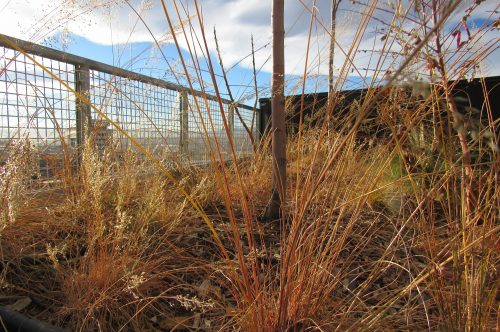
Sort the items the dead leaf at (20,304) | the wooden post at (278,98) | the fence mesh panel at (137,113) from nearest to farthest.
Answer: the dead leaf at (20,304) < the wooden post at (278,98) < the fence mesh panel at (137,113)

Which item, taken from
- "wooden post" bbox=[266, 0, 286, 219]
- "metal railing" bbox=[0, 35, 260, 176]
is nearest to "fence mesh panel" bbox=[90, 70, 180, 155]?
"metal railing" bbox=[0, 35, 260, 176]

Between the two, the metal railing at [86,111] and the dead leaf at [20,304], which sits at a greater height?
the metal railing at [86,111]

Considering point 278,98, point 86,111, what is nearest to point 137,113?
point 86,111

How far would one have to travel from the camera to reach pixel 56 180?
56.6 inches

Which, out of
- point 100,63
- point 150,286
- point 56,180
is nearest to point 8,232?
point 56,180

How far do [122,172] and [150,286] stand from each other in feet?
2.58

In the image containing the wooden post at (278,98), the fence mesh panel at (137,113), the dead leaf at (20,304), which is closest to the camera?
the dead leaf at (20,304)

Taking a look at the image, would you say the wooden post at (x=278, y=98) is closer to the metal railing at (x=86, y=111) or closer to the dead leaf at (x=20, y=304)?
the metal railing at (x=86, y=111)

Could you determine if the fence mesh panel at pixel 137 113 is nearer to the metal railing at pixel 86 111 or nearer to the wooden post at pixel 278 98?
the metal railing at pixel 86 111

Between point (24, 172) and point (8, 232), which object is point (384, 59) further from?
point (8, 232)

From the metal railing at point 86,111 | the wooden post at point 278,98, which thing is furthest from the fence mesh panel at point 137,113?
the wooden post at point 278,98

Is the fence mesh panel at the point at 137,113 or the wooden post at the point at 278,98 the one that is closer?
the wooden post at the point at 278,98

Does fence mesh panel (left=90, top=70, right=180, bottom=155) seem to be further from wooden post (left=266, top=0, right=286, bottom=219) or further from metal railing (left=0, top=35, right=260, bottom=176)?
wooden post (left=266, top=0, right=286, bottom=219)

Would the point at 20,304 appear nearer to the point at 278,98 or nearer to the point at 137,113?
the point at 278,98
